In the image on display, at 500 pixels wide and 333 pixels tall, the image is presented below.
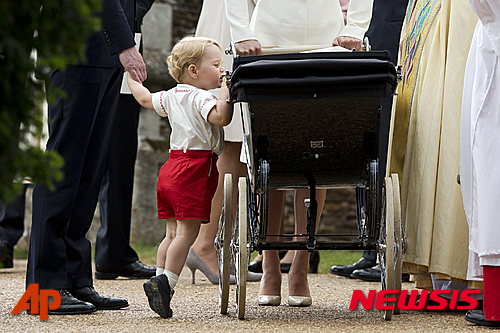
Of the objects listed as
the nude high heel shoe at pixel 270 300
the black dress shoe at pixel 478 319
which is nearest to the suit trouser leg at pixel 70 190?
the nude high heel shoe at pixel 270 300

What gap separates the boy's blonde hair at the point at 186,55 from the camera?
2.76 meters

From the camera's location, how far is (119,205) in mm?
3854

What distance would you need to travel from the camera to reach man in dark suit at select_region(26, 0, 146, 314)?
235 cm

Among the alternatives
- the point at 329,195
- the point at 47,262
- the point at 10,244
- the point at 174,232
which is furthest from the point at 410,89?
the point at 329,195

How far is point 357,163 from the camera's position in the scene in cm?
233

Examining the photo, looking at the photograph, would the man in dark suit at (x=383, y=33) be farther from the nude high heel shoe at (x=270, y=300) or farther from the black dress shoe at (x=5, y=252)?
the black dress shoe at (x=5, y=252)

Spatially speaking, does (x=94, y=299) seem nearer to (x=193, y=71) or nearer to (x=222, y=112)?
(x=222, y=112)

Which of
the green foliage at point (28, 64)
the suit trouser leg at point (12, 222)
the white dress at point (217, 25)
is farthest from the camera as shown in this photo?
the suit trouser leg at point (12, 222)

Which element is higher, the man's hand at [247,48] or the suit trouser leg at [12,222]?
the man's hand at [247,48]

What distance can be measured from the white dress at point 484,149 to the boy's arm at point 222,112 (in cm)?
95

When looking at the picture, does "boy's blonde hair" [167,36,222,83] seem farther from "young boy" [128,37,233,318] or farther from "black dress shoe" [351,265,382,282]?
"black dress shoe" [351,265,382,282]

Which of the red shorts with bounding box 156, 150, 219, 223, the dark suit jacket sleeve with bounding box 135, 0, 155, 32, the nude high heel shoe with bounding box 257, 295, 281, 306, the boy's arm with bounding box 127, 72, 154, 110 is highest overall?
the dark suit jacket sleeve with bounding box 135, 0, 155, 32

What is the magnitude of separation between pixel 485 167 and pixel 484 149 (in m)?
0.07

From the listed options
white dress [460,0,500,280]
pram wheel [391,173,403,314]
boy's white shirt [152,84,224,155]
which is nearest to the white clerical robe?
boy's white shirt [152,84,224,155]
